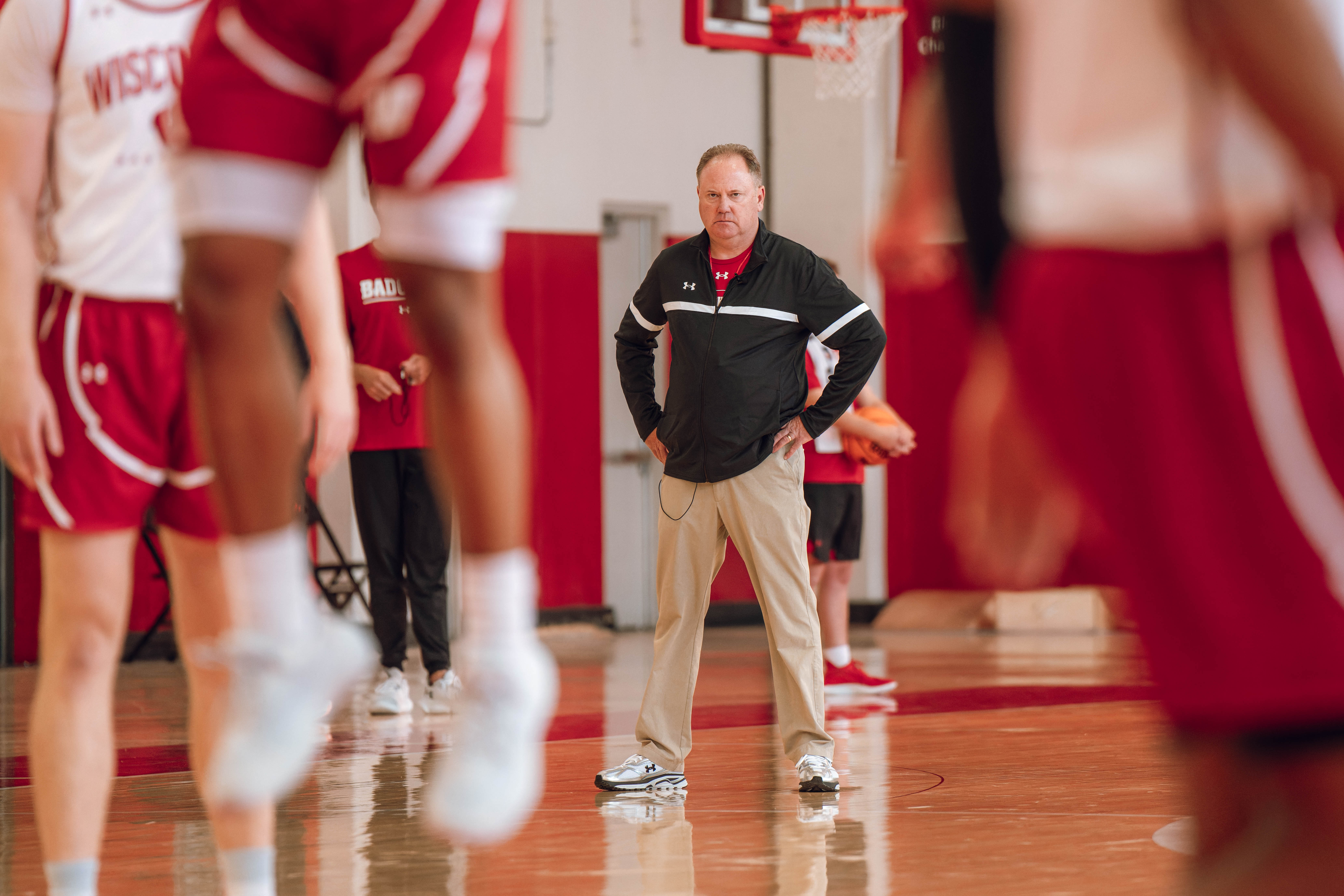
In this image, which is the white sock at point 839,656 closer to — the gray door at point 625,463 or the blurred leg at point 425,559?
the blurred leg at point 425,559

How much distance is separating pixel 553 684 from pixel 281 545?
0.37 meters

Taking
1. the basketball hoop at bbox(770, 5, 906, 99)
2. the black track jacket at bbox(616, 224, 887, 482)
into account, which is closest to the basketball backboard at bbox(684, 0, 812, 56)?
the basketball hoop at bbox(770, 5, 906, 99)

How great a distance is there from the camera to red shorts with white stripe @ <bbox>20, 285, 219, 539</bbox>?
2594 mm

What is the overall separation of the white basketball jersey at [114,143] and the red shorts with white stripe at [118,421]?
0.20 ft

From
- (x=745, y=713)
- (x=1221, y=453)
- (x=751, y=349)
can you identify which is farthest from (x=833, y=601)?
(x=1221, y=453)

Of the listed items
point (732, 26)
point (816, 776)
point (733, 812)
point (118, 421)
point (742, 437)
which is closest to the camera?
point (118, 421)

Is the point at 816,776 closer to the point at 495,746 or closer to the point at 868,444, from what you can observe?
the point at 868,444

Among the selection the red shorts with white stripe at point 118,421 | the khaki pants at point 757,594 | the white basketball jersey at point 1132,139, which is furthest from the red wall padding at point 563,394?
the white basketball jersey at point 1132,139

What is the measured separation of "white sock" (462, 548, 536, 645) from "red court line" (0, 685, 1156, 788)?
3.84m

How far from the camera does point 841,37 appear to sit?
10250 millimetres

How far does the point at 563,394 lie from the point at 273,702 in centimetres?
1043

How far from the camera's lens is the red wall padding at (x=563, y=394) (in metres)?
11.9

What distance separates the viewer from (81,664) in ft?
8.66

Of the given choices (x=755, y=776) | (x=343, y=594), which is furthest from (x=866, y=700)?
(x=343, y=594)
